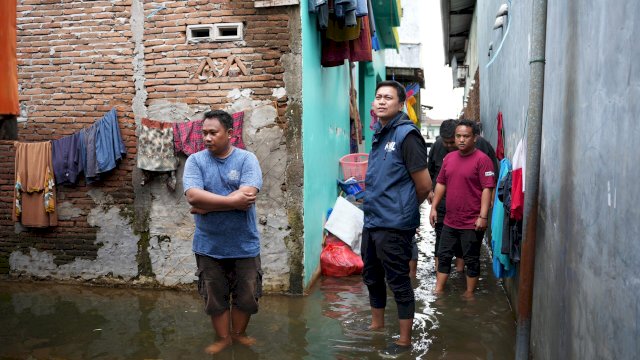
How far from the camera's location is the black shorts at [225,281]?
4.19 metres

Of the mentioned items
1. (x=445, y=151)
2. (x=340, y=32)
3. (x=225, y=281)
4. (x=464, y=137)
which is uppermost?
(x=340, y=32)

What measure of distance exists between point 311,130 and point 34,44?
3434mm

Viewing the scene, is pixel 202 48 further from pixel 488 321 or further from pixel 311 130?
pixel 488 321

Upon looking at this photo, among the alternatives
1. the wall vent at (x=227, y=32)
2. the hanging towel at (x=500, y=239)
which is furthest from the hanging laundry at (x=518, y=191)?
the wall vent at (x=227, y=32)

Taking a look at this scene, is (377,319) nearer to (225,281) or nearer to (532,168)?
(225,281)

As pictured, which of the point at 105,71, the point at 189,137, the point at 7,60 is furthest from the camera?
the point at 105,71

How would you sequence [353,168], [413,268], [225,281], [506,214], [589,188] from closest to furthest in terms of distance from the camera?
[589,188]
[225,281]
[506,214]
[413,268]
[353,168]

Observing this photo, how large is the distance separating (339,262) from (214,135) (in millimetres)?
3279

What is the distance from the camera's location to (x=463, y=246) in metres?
5.60

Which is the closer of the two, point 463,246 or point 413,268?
point 463,246

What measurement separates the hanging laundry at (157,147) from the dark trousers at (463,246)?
10.0ft

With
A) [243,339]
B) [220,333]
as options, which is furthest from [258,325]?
[220,333]

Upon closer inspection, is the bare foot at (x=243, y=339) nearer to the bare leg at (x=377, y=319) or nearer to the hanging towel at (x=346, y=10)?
the bare leg at (x=377, y=319)

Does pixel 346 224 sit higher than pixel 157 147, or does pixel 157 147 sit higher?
pixel 157 147
